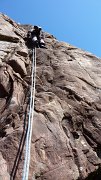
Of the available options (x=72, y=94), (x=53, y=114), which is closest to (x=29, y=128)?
(x=53, y=114)

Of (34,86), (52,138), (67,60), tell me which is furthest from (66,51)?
(52,138)

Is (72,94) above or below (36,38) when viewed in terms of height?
below

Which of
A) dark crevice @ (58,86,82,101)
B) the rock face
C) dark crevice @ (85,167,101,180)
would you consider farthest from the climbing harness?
dark crevice @ (85,167,101,180)

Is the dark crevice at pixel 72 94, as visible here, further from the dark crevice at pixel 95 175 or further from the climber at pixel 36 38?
the climber at pixel 36 38

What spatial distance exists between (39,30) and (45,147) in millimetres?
8351

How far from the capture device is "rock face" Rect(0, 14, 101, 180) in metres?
6.03

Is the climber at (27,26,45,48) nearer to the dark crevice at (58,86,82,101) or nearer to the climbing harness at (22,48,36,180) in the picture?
the climbing harness at (22,48,36,180)

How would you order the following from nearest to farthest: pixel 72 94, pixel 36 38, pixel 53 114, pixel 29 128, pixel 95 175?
pixel 29 128, pixel 95 175, pixel 53 114, pixel 72 94, pixel 36 38

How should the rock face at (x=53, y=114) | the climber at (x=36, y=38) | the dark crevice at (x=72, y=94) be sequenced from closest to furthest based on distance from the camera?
1. the rock face at (x=53, y=114)
2. the dark crevice at (x=72, y=94)
3. the climber at (x=36, y=38)

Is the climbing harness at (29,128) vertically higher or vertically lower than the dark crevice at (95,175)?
higher

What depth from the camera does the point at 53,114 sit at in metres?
7.24

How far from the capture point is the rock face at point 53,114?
6.03 m

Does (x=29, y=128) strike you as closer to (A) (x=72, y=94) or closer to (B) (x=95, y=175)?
(B) (x=95, y=175)

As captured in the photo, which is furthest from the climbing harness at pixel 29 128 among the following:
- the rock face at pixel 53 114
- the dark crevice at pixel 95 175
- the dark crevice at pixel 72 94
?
the dark crevice at pixel 95 175
